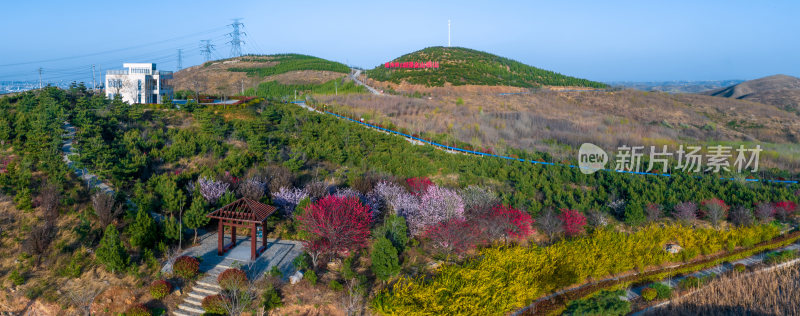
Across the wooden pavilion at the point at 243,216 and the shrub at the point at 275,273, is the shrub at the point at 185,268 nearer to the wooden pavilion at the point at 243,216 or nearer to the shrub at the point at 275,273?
the wooden pavilion at the point at 243,216

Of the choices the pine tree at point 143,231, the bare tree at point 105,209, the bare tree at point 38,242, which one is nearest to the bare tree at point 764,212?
the pine tree at point 143,231

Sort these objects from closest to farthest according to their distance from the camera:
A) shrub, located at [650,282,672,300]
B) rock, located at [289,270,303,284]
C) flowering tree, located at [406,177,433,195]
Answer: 1. rock, located at [289,270,303,284]
2. shrub, located at [650,282,672,300]
3. flowering tree, located at [406,177,433,195]

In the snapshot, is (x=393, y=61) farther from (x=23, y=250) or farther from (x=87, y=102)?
(x=23, y=250)

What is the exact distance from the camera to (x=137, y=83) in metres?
33.1

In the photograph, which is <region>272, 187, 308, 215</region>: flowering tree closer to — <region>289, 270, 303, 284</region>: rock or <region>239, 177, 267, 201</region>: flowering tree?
<region>239, 177, 267, 201</region>: flowering tree

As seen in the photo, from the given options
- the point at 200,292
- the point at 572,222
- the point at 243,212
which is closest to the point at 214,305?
the point at 200,292

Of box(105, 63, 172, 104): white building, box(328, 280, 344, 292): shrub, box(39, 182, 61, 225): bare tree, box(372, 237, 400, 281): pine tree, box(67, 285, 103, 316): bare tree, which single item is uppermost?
box(105, 63, 172, 104): white building

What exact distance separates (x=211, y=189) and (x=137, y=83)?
69.9 feet

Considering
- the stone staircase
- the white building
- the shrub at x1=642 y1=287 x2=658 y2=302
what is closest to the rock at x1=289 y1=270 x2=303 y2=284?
the stone staircase

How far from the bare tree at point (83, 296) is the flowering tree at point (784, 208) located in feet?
85.1

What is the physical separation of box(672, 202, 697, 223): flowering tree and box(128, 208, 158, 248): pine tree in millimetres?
19728

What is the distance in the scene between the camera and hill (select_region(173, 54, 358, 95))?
208 ft

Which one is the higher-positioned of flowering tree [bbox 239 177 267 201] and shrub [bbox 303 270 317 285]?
flowering tree [bbox 239 177 267 201]

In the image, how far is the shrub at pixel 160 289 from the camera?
11781 mm
